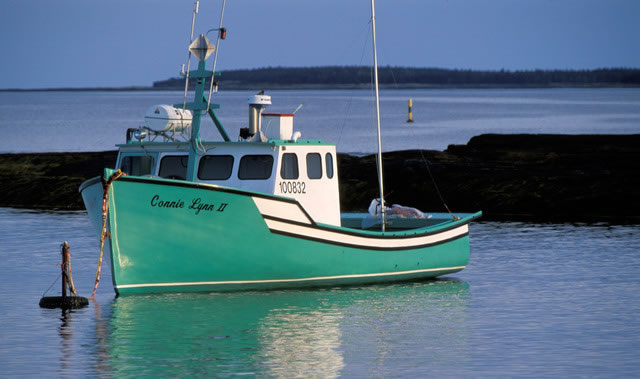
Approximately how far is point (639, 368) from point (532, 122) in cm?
13953

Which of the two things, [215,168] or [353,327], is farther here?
[215,168]

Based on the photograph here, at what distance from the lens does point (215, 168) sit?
22.0 metres

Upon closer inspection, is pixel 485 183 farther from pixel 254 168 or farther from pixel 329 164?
pixel 254 168

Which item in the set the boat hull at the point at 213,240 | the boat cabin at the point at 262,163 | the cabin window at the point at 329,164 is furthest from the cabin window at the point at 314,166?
the boat hull at the point at 213,240

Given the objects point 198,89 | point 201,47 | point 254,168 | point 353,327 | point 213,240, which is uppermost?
point 201,47

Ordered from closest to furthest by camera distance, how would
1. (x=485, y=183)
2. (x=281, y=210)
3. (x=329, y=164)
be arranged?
(x=281, y=210) → (x=329, y=164) → (x=485, y=183)

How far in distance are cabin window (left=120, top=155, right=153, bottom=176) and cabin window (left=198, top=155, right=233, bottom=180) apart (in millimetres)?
1215

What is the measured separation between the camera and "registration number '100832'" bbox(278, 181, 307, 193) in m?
22.0

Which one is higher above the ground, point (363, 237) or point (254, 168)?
point (254, 168)

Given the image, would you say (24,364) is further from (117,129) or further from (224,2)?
(117,129)

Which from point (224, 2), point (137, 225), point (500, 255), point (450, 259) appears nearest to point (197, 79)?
point (224, 2)

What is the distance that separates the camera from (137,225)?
2017cm

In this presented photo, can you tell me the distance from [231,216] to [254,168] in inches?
74.7

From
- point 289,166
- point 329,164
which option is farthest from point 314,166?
point 289,166
